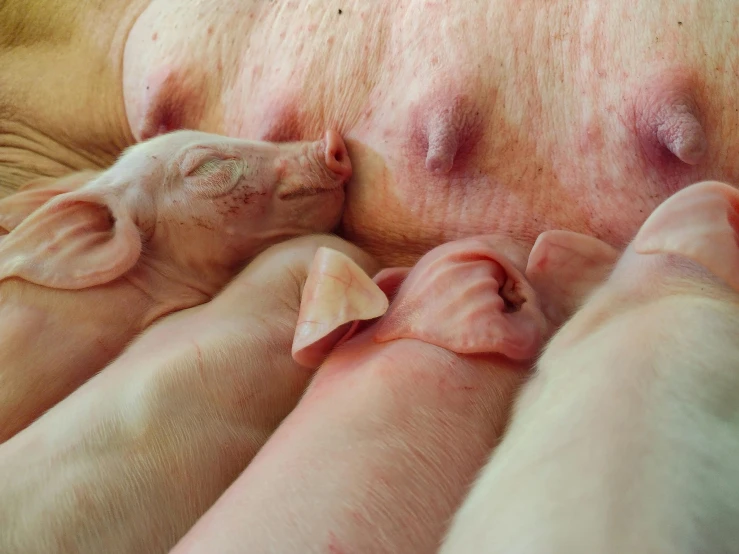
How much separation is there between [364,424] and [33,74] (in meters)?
1.22

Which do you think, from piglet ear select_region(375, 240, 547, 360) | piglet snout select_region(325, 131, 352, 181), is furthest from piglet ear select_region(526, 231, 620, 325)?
piglet snout select_region(325, 131, 352, 181)

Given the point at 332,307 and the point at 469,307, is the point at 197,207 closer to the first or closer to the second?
the point at 332,307

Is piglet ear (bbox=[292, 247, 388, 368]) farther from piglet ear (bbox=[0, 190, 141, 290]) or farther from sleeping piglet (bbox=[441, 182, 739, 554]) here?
piglet ear (bbox=[0, 190, 141, 290])

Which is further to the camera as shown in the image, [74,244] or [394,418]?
[74,244]

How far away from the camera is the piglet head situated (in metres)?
1.06

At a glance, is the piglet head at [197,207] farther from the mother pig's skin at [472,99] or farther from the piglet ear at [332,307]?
the piglet ear at [332,307]

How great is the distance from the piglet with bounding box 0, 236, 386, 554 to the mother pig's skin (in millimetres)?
236

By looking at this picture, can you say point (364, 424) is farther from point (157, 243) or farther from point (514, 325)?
point (157, 243)

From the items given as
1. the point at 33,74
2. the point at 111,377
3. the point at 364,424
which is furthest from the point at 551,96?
the point at 33,74

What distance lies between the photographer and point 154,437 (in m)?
0.79

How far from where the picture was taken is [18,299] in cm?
99

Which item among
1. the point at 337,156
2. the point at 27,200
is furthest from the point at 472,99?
the point at 27,200

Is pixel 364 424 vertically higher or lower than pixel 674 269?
lower

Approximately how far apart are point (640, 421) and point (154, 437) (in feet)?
1.56
